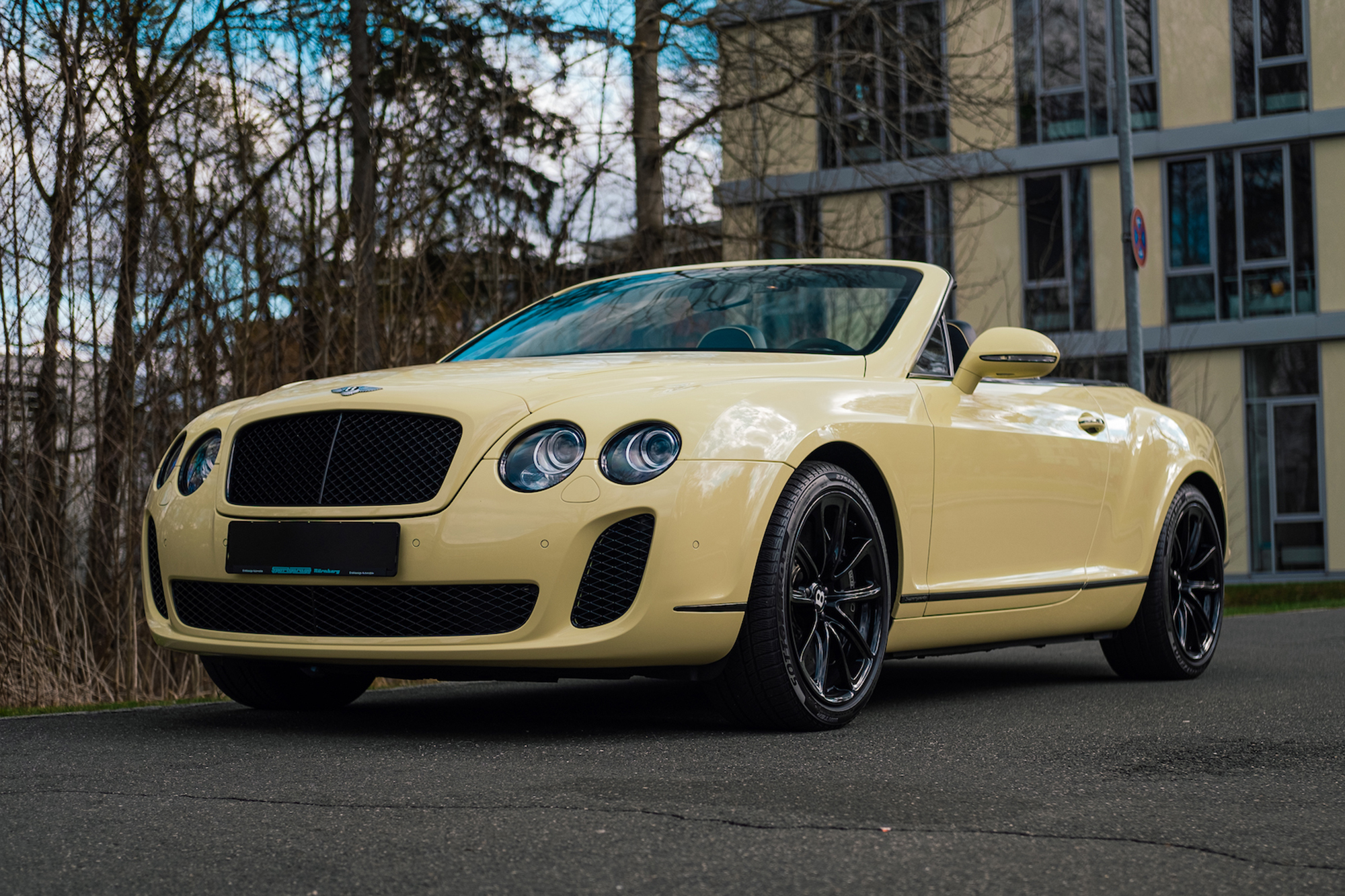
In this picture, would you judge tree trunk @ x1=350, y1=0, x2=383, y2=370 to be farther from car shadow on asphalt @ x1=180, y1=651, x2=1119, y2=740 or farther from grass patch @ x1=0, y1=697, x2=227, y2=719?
grass patch @ x1=0, y1=697, x2=227, y2=719

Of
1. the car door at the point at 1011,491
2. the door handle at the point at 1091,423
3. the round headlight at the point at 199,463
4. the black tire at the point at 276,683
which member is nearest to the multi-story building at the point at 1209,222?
the door handle at the point at 1091,423

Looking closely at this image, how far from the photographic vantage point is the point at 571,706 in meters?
5.46

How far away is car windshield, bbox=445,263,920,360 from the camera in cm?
549

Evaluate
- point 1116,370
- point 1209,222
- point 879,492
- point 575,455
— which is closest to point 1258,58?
point 1209,222

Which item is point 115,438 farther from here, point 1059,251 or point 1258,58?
point 1258,58

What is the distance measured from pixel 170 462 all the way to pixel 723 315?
1918 mm

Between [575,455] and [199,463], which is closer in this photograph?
[575,455]

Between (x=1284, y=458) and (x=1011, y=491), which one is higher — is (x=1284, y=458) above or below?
below

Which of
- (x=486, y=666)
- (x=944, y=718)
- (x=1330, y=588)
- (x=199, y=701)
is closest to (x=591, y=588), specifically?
(x=486, y=666)

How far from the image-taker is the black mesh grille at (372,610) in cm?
426

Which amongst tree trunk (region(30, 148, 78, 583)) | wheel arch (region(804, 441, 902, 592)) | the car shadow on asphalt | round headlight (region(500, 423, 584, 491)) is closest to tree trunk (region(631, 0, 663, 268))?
tree trunk (region(30, 148, 78, 583))

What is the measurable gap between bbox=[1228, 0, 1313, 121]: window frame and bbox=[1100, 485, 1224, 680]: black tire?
56.5 ft

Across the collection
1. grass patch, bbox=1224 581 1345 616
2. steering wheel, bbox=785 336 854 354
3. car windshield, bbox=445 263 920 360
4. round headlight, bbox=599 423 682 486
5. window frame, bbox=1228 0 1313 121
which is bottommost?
grass patch, bbox=1224 581 1345 616

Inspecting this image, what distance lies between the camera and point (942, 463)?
5.21 metres
